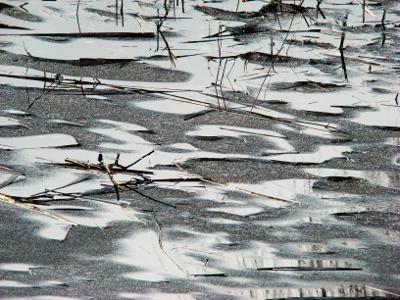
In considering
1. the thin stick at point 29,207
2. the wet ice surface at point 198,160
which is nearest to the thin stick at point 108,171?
the wet ice surface at point 198,160

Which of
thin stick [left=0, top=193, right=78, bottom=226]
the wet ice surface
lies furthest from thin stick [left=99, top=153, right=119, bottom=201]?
thin stick [left=0, top=193, right=78, bottom=226]

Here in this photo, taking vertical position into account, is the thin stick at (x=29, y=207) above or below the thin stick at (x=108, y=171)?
below

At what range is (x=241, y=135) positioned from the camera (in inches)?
66.6

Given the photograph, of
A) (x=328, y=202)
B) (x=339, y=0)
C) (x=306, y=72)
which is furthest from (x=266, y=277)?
(x=339, y=0)

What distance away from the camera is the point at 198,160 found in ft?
5.07

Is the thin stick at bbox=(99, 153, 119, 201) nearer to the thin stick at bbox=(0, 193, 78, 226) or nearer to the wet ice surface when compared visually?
the wet ice surface

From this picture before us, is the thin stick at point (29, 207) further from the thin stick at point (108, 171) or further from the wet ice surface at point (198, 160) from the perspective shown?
the thin stick at point (108, 171)

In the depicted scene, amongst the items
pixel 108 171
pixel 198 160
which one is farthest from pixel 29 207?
pixel 198 160

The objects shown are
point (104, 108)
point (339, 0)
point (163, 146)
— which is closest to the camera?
point (163, 146)

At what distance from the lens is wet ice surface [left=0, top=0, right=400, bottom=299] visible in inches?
45.3

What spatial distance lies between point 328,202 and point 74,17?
6.26 ft

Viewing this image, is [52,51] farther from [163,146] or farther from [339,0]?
[339,0]

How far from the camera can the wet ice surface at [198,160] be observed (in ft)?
3.77

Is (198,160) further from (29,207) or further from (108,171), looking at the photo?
(29,207)
